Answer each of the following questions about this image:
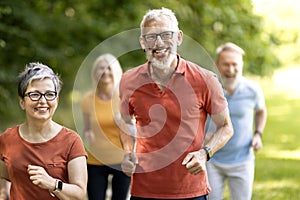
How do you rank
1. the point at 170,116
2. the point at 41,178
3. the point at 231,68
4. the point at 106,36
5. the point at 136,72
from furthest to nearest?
the point at 106,36 < the point at 231,68 < the point at 136,72 < the point at 170,116 < the point at 41,178

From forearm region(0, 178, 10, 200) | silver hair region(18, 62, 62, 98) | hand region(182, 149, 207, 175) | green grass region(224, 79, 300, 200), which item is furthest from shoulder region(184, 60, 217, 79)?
green grass region(224, 79, 300, 200)

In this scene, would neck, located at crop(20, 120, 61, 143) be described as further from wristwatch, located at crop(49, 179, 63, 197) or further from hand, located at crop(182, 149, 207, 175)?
hand, located at crop(182, 149, 207, 175)

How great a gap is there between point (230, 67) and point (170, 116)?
227 centimetres

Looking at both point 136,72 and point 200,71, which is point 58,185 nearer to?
point 136,72

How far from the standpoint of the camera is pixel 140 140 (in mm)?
4566

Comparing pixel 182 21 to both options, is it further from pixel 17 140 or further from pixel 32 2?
pixel 17 140

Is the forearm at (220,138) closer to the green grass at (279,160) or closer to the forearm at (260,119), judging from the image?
the forearm at (260,119)

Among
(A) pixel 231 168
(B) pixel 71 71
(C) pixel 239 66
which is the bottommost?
(A) pixel 231 168

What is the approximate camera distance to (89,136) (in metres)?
6.74

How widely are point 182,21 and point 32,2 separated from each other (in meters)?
3.36

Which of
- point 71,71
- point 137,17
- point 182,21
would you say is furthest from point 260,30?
Answer: point 71,71

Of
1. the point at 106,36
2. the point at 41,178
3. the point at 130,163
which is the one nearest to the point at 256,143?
the point at 130,163

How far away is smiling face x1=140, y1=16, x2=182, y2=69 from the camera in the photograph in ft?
14.7

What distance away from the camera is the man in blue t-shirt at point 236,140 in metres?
6.58
